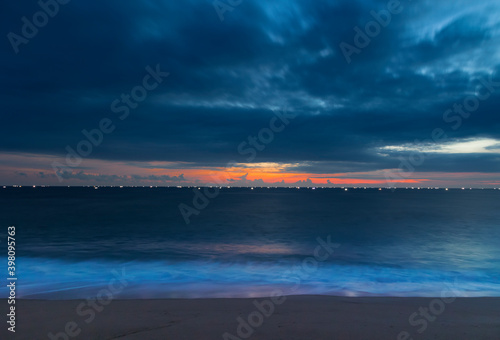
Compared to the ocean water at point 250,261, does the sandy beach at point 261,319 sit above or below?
below

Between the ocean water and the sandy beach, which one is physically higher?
the ocean water

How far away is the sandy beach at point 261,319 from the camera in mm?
7012

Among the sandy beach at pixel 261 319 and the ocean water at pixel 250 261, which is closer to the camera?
the sandy beach at pixel 261 319

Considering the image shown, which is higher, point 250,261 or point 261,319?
point 250,261

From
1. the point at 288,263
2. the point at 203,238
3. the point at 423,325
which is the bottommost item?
the point at 423,325

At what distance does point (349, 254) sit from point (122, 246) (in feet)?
56.5

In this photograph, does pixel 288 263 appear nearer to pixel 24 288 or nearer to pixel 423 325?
pixel 423 325

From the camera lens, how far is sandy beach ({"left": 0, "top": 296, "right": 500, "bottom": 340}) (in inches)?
276

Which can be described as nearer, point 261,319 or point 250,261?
point 261,319

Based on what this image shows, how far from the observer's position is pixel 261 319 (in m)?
8.08

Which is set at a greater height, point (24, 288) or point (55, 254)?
point (55, 254)

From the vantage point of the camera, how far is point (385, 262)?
2003 centimetres

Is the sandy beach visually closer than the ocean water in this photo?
Yes

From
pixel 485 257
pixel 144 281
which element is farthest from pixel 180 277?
pixel 485 257
